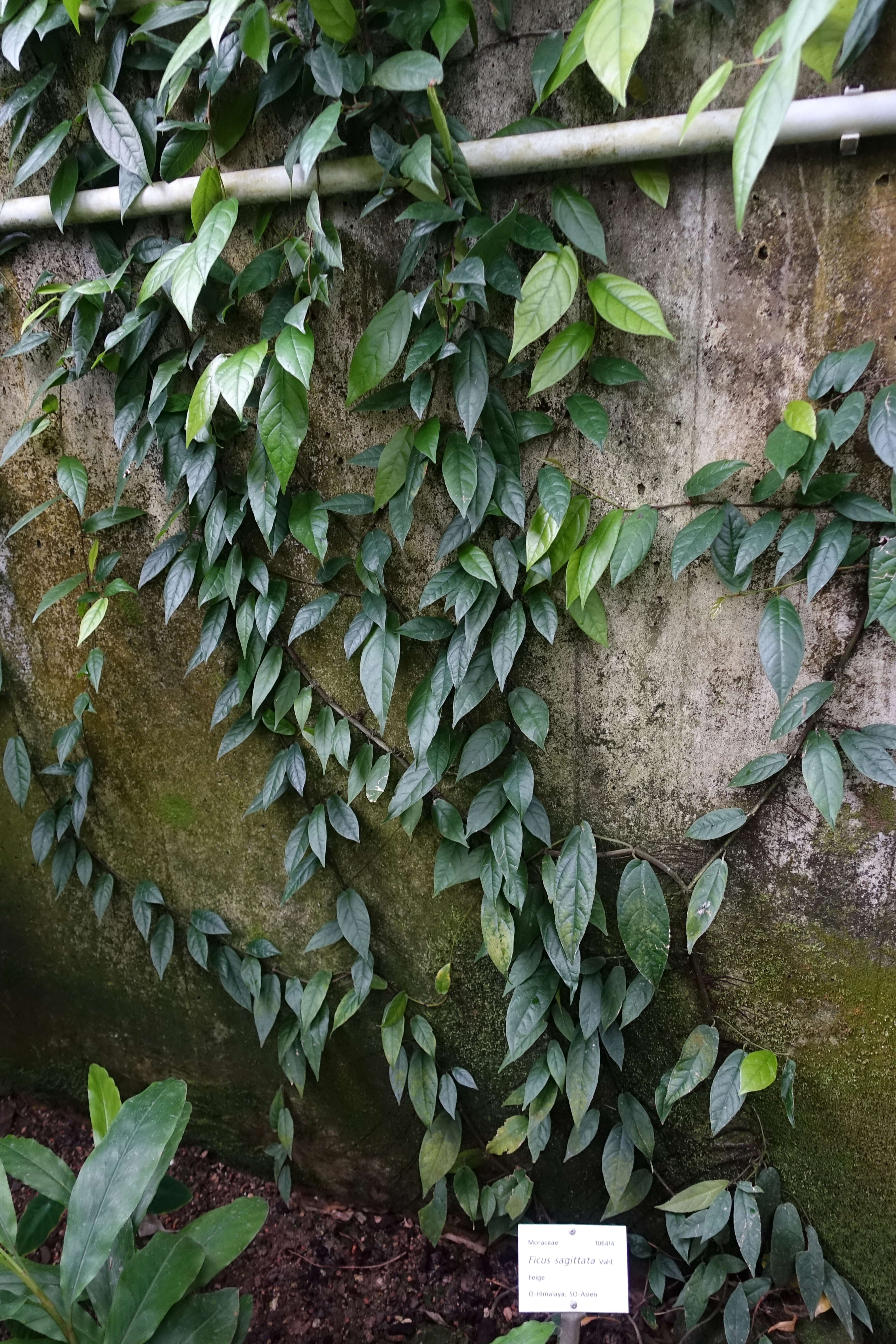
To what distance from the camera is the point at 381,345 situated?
1.13 metres

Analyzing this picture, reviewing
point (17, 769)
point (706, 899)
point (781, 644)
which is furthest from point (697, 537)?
point (17, 769)

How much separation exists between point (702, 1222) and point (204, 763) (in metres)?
1.22

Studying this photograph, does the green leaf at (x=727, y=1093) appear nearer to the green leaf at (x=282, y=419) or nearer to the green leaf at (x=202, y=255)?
the green leaf at (x=282, y=419)

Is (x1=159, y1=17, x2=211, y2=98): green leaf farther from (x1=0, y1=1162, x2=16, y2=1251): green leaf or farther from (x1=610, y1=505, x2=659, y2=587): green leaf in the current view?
(x1=0, y1=1162, x2=16, y2=1251): green leaf

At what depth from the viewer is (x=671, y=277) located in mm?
1085

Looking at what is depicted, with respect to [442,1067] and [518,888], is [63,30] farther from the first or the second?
[442,1067]

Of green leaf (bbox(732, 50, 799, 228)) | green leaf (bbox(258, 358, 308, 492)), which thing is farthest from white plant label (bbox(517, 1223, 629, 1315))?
green leaf (bbox(732, 50, 799, 228))

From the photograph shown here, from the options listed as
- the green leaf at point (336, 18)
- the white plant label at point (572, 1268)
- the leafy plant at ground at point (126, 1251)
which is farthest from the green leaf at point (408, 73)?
the white plant label at point (572, 1268)

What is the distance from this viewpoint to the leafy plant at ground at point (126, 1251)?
0.92m

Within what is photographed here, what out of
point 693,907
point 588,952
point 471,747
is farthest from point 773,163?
point 588,952

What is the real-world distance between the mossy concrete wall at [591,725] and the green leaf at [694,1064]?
1.9 inches

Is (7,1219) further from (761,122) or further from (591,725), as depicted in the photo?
(761,122)

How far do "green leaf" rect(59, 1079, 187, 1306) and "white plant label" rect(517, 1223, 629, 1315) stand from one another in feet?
1.98

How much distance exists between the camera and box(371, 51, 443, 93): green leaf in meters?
0.99
